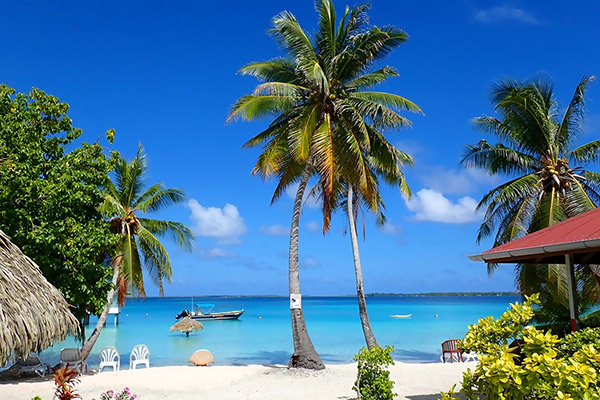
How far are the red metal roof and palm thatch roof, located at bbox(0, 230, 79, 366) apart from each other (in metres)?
6.35

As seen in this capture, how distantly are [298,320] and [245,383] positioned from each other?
231cm

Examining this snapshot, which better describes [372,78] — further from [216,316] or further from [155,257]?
[216,316]

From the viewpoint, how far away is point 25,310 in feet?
23.7

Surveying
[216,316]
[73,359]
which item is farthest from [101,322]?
[216,316]

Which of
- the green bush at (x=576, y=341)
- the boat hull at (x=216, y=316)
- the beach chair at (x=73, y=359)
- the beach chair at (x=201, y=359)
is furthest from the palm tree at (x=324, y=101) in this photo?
the boat hull at (x=216, y=316)

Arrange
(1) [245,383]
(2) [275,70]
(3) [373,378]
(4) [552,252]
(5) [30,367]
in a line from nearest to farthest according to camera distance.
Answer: (4) [552,252], (3) [373,378], (1) [245,383], (5) [30,367], (2) [275,70]

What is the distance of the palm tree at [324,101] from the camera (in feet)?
43.5

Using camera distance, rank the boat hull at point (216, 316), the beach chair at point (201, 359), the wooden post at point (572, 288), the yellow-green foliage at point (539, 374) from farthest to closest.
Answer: the boat hull at point (216, 316), the beach chair at point (201, 359), the wooden post at point (572, 288), the yellow-green foliage at point (539, 374)

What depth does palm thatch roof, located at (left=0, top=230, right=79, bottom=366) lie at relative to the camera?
6898 millimetres

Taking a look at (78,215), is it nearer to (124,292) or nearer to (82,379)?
(82,379)

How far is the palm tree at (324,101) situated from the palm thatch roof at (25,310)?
6488mm

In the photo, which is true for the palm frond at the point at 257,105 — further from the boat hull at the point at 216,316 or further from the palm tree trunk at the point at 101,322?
the boat hull at the point at 216,316

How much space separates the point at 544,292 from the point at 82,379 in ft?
41.2

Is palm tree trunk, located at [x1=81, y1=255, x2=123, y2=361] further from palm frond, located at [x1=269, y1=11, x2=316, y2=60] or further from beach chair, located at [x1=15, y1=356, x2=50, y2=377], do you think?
palm frond, located at [x1=269, y1=11, x2=316, y2=60]
